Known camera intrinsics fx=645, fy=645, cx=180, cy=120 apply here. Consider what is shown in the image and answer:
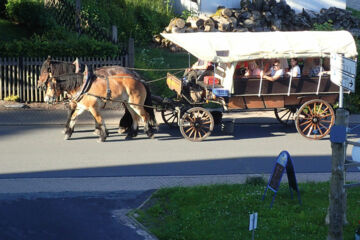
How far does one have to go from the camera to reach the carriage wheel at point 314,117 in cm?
1534

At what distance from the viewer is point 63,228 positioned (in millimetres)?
9422

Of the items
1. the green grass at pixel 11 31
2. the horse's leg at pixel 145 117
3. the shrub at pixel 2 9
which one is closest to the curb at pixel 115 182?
the horse's leg at pixel 145 117

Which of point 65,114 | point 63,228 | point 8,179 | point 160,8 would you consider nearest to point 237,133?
point 65,114

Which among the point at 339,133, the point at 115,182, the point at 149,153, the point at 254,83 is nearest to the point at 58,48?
the point at 149,153

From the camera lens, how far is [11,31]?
22.9 m

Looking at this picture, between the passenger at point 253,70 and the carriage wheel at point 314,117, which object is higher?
the passenger at point 253,70

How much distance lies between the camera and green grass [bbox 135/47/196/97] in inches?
807

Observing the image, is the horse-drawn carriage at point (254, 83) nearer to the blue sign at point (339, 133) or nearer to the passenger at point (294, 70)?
the passenger at point (294, 70)

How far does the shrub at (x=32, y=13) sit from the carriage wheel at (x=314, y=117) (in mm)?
10749

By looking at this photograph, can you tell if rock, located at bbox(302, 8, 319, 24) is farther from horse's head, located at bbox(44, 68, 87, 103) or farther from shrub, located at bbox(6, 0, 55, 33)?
horse's head, located at bbox(44, 68, 87, 103)

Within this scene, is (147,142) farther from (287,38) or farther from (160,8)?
(160,8)

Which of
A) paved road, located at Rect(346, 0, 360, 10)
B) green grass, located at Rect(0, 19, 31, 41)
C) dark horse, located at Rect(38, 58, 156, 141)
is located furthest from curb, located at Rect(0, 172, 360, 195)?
paved road, located at Rect(346, 0, 360, 10)

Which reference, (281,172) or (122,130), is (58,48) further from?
(281,172)

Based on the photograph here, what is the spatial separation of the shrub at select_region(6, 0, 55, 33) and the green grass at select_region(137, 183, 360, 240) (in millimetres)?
13106
